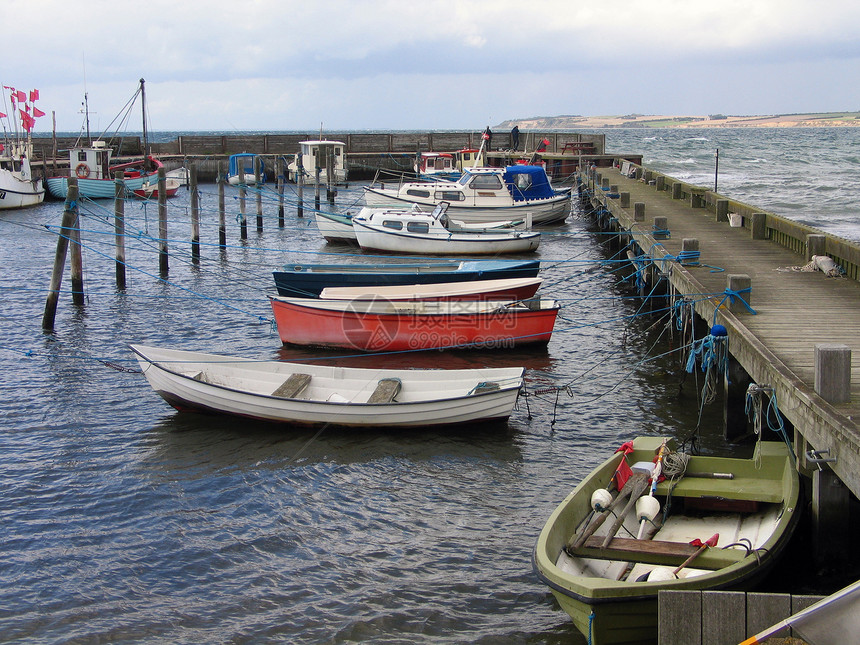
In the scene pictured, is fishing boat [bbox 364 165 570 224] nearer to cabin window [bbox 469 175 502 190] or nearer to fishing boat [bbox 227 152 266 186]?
cabin window [bbox 469 175 502 190]

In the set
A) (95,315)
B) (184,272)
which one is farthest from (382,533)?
(184,272)

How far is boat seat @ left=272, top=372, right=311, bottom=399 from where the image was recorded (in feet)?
45.1

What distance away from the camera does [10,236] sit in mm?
38062

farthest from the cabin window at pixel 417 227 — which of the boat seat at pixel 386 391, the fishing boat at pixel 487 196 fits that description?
the boat seat at pixel 386 391

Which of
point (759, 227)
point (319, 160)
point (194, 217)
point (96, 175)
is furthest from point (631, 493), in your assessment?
point (319, 160)

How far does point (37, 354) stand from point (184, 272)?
9903 mm

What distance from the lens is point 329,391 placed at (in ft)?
46.5

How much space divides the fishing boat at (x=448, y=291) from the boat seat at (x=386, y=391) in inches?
167

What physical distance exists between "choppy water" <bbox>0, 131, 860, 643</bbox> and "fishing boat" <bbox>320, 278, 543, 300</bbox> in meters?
1.25

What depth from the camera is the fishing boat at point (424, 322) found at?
17.8m

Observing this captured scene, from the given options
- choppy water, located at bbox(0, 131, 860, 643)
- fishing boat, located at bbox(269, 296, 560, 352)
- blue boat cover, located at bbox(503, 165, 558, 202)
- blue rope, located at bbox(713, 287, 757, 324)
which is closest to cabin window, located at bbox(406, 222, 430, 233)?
blue boat cover, located at bbox(503, 165, 558, 202)

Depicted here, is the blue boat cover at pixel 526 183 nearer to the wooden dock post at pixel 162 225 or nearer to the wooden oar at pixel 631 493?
the wooden dock post at pixel 162 225

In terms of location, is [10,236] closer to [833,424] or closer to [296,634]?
[296,634]

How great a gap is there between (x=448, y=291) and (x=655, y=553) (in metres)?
11.1
